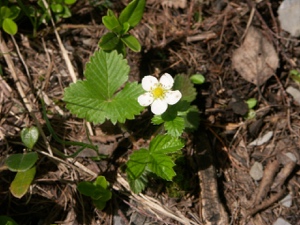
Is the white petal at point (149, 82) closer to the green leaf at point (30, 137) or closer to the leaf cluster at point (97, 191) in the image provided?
the leaf cluster at point (97, 191)

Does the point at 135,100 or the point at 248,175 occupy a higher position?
the point at 135,100

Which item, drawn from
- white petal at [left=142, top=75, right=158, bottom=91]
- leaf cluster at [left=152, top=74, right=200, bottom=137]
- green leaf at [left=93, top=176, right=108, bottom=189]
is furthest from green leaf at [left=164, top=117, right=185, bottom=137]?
green leaf at [left=93, top=176, right=108, bottom=189]

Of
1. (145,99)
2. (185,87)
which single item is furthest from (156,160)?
(185,87)

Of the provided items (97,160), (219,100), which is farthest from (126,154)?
(219,100)

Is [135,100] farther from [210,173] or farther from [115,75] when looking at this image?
[210,173]

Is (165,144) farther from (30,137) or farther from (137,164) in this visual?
(30,137)

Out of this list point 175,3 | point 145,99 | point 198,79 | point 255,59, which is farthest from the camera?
point 175,3

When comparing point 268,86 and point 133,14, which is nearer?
point 133,14
